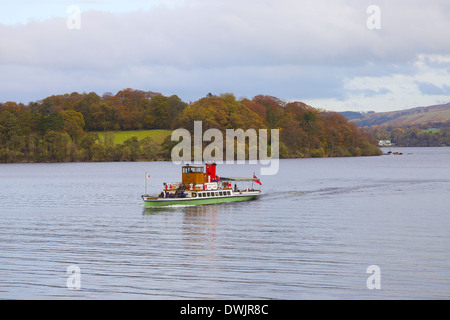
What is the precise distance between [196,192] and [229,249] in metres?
28.4

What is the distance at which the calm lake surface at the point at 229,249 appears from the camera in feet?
90.2

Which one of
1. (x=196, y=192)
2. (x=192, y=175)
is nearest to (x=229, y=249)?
(x=196, y=192)

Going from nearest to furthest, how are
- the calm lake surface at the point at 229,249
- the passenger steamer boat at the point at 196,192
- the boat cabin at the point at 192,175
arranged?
the calm lake surface at the point at 229,249 < the passenger steamer boat at the point at 196,192 < the boat cabin at the point at 192,175

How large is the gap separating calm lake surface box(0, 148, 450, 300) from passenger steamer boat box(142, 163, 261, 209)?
1.66 metres

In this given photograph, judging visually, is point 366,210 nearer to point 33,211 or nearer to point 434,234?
point 434,234

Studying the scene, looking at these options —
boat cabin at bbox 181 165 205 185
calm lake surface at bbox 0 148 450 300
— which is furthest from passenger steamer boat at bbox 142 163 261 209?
calm lake surface at bbox 0 148 450 300

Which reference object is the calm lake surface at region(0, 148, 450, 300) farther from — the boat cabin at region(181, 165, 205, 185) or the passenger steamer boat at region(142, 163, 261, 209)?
the boat cabin at region(181, 165, 205, 185)

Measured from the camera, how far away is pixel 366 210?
60.1 metres

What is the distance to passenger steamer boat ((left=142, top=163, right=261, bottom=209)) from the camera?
63.0 m

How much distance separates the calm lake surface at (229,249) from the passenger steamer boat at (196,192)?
1.66m

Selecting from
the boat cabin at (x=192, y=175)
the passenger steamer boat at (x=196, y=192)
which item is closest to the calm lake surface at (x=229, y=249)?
the passenger steamer boat at (x=196, y=192)

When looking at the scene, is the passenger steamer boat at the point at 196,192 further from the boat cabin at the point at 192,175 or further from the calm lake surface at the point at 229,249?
the calm lake surface at the point at 229,249
